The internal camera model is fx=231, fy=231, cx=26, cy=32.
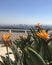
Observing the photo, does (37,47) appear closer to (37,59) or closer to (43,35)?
(43,35)

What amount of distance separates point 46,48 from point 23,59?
315 mm

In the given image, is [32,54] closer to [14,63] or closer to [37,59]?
[37,59]

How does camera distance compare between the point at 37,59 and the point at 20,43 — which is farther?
the point at 20,43

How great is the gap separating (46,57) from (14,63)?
447mm

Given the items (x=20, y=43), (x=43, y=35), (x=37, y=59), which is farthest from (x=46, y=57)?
(x=20, y=43)

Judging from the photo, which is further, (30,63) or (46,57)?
(46,57)

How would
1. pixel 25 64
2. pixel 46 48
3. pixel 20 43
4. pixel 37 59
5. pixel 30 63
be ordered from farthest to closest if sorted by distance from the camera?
pixel 20 43 < pixel 25 64 < pixel 46 48 < pixel 30 63 < pixel 37 59

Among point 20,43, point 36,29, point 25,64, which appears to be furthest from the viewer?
point 36,29

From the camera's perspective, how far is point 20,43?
4406mm

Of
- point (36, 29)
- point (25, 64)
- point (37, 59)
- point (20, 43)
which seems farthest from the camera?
point (36, 29)

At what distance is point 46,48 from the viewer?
2.44m

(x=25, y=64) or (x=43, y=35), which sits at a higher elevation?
(x=43, y=35)

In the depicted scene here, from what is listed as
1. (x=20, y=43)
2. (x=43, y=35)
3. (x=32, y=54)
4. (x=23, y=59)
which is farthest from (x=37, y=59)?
(x=20, y=43)

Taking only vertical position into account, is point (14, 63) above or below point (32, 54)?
below
